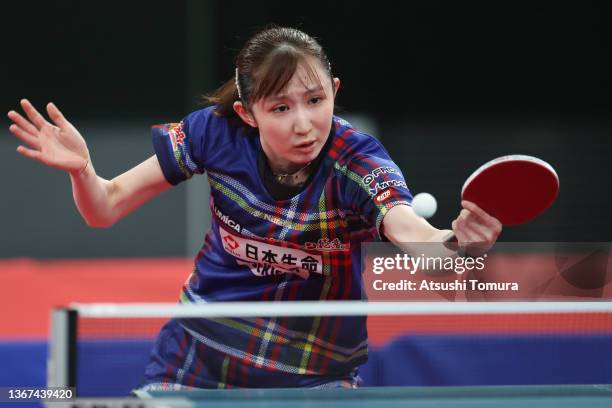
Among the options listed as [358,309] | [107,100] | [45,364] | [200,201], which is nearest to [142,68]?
[107,100]

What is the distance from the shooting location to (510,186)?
2002 mm

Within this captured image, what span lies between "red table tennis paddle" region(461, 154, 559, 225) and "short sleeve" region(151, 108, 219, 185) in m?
0.88

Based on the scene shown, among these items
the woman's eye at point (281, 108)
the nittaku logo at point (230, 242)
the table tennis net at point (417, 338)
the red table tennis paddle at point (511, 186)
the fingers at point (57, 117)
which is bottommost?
the table tennis net at point (417, 338)

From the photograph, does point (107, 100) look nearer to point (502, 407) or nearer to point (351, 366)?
point (351, 366)

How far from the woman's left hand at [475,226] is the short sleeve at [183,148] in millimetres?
848

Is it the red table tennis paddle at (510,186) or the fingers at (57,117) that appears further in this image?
the fingers at (57,117)

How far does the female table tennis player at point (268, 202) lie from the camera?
94.0 inches

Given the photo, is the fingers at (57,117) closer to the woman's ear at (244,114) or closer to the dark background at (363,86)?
the woman's ear at (244,114)

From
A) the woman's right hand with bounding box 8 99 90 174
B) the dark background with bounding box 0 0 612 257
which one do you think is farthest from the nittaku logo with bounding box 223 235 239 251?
the dark background with bounding box 0 0 612 257

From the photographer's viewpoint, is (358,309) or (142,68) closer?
(358,309)

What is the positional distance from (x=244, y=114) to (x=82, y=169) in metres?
0.46

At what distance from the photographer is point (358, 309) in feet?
6.73

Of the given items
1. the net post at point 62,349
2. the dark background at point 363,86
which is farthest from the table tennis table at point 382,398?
the dark background at point 363,86

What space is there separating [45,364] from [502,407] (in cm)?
197
